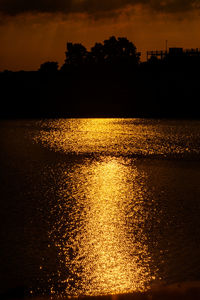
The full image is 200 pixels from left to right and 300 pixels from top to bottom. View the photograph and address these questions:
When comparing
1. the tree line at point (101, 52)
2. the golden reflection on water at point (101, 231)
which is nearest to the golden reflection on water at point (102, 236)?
the golden reflection on water at point (101, 231)

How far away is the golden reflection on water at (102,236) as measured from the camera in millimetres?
7570

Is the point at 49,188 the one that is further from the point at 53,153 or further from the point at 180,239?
the point at 53,153

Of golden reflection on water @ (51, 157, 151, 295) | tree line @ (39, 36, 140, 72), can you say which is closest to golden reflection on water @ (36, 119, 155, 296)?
golden reflection on water @ (51, 157, 151, 295)

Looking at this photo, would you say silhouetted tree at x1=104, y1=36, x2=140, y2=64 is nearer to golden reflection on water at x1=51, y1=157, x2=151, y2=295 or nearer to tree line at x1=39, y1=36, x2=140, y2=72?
tree line at x1=39, y1=36, x2=140, y2=72

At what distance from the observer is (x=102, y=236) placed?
9773mm

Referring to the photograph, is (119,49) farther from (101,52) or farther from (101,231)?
(101,231)

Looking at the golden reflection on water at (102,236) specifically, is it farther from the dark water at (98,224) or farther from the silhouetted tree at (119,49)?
the silhouetted tree at (119,49)

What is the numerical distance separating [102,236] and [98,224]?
91cm

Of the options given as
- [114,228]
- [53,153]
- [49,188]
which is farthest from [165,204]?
[53,153]

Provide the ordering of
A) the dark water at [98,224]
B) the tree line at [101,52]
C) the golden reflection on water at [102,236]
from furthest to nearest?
the tree line at [101,52], the dark water at [98,224], the golden reflection on water at [102,236]

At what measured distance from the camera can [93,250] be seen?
903 centimetres

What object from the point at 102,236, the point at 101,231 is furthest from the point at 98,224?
the point at 102,236

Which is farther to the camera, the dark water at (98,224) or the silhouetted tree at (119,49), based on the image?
the silhouetted tree at (119,49)

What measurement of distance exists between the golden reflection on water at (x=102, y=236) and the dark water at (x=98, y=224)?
0.02 m
